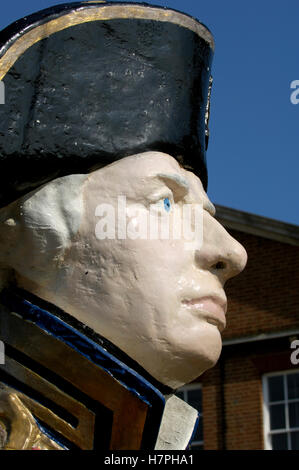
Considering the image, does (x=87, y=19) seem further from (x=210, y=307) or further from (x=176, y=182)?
(x=210, y=307)

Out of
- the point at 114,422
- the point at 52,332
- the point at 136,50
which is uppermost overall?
the point at 136,50

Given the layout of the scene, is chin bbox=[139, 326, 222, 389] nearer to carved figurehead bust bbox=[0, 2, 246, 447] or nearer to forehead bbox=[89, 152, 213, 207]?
carved figurehead bust bbox=[0, 2, 246, 447]

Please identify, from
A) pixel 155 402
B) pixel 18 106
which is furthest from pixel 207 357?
pixel 18 106

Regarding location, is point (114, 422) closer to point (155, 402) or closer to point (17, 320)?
point (155, 402)

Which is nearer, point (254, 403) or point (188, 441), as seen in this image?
point (188, 441)

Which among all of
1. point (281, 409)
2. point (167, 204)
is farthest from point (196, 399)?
point (167, 204)

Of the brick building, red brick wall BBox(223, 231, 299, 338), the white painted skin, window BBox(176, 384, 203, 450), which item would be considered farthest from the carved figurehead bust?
window BBox(176, 384, 203, 450)

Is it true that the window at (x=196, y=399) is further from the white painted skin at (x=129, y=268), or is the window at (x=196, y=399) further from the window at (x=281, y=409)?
the white painted skin at (x=129, y=268)

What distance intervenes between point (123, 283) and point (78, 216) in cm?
28

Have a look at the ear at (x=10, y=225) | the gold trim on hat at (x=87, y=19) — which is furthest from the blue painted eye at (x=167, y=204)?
the gold trim on hat at (x=87, y=19)

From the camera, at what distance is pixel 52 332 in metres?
3.60

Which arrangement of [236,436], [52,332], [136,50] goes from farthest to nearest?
1. [236,436]
2. [136,50]
3. [52,332]

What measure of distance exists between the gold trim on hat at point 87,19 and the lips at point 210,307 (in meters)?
0.97

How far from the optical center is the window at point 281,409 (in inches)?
511
